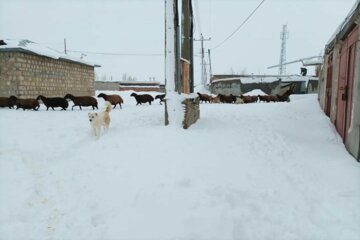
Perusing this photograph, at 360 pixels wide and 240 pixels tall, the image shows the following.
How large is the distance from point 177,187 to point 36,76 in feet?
46.5

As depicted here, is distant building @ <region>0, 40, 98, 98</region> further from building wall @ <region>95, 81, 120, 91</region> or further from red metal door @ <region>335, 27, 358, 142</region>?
building wall @ <region>95, 81, 120, 91</region>

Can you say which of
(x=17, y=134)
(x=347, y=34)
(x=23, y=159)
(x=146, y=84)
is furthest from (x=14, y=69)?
(x=146, y=84)

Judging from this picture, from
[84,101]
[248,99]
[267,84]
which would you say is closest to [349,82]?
[84,101]

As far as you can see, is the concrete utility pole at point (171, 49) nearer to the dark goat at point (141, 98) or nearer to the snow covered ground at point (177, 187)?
the snow covered ground at point (177, 187)

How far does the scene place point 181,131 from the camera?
7.20 m

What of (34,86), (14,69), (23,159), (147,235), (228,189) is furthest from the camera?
(34,86)

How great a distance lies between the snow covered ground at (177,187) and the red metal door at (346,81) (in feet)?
2.28

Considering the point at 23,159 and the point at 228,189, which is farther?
the point at 23,159

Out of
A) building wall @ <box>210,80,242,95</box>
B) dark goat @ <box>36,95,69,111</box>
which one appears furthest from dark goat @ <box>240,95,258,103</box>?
dark goat @ <box>36,95,69,111</box>

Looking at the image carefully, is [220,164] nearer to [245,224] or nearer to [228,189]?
[228,189]

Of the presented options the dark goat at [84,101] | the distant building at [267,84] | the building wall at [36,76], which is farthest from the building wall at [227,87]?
the dark goat at [84,101]

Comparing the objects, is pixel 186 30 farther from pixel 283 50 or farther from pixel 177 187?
pixel 283 50

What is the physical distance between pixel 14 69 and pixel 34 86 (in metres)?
1.39

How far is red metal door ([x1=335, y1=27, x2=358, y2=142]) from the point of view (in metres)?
7.11
